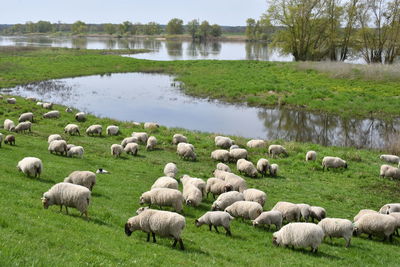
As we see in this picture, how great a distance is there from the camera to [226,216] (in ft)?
40.4

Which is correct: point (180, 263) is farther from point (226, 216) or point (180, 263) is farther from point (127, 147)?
point (127, 147)

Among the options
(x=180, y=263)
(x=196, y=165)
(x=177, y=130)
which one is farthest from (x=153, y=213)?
(x=177, y=130)

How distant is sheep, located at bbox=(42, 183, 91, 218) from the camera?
38.4 ft

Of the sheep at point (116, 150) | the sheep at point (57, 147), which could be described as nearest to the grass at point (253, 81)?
the sheep at point (116, 150)

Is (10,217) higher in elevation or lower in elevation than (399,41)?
lower

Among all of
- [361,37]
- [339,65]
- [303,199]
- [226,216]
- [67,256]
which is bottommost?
[303,199]

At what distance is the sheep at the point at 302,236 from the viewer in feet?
37.6

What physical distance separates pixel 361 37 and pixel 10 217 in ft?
222

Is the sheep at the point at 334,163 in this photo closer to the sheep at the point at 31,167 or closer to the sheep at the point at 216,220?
the sheep at the point at 216,220

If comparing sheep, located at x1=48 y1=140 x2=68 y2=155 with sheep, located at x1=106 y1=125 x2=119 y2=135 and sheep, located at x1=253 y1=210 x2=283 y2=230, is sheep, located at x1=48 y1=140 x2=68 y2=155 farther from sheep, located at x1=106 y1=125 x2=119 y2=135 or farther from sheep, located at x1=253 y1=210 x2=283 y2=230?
sheep, located at x1=253 y1=210 x2=283 y2=230

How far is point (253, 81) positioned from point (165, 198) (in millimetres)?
39399

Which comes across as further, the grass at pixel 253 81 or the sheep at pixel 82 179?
the grass at pixel 253 81

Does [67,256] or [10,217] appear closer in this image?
[67,256]

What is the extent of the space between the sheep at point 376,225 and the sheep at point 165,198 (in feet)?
19.3
